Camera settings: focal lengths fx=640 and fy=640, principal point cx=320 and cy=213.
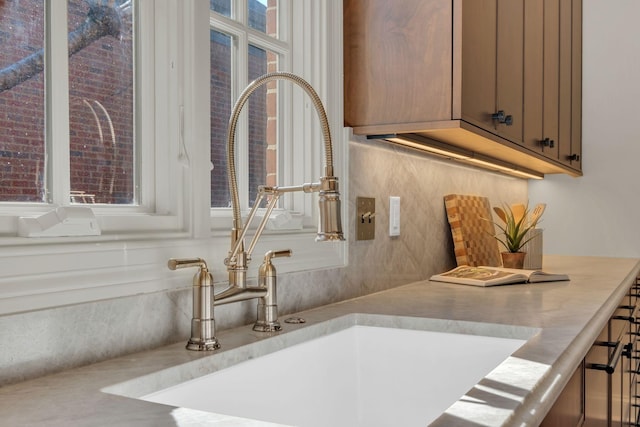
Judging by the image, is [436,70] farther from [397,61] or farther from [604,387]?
[604,387]

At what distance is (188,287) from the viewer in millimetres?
1155

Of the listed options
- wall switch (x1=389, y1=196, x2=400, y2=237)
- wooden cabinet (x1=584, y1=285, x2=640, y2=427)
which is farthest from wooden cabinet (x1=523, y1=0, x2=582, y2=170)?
wooden cabinet (x1=584, y1=285, x2=640, y2=427)

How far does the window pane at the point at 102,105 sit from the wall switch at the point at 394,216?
3.07ft

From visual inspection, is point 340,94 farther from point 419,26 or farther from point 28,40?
point 28,40

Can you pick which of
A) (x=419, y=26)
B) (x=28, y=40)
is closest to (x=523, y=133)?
(x=419, y=26)

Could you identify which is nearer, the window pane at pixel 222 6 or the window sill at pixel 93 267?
the window sill at pixel 93 267

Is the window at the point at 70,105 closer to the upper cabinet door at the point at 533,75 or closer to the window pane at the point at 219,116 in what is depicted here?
the window pane at the point at 219,116

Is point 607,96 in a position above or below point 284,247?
above

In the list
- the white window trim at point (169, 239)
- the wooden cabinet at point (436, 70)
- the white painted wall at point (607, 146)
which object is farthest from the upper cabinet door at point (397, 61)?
the white painted wall at point (607, 146)

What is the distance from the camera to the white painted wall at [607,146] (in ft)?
10.7

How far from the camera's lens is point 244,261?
3.90 feet

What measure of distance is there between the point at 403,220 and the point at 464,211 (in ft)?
1.71

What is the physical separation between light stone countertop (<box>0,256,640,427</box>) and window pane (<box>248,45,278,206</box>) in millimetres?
365

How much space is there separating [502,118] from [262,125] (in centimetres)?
72
